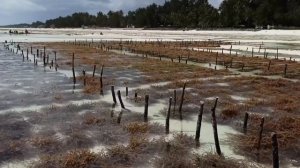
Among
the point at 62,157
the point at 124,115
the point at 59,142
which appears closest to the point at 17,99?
the point at 124,115

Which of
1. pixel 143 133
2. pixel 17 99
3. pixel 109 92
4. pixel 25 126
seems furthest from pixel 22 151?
pixel 109 92

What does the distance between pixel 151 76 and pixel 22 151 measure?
19.8 meters

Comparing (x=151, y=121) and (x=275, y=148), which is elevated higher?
(x=275, y=148)

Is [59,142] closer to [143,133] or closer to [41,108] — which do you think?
[143,133]

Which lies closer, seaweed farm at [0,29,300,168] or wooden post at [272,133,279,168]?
wooden post at [272,133,279,168]

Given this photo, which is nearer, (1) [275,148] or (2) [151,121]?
(1) [275,148]

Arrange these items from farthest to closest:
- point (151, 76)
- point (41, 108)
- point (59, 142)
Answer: point (151, 76), point (41, 108), point (59, 142)

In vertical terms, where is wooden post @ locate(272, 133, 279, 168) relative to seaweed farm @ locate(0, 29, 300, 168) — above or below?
above

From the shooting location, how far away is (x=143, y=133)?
17141 millimetres

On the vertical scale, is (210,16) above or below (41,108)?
above

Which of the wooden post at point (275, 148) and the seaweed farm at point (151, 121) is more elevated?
the wooden post at point (275, 148)

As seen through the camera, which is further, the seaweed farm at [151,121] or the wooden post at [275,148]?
the seaweed farm at [151,121]

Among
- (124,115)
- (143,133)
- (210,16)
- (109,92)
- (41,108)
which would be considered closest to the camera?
(143,133)

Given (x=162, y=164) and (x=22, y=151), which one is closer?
(x=162, y=164)
